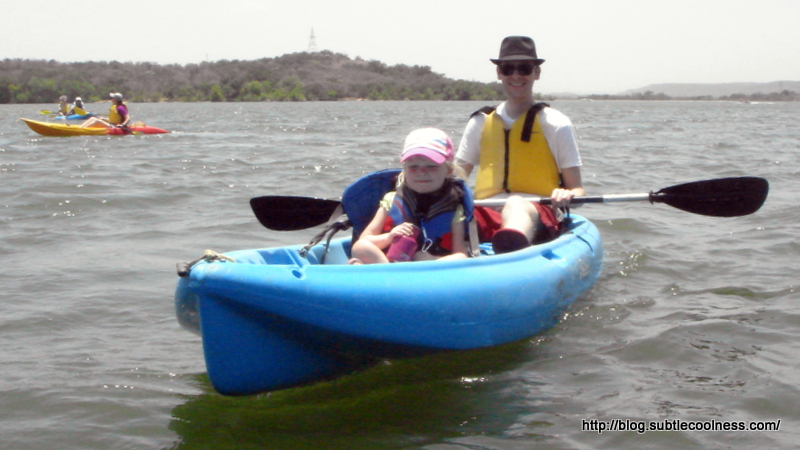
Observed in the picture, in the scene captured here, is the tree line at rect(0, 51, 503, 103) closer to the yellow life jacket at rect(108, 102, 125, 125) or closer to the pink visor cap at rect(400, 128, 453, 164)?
the yellow life jacket at rect(108, 102, 125, 125)

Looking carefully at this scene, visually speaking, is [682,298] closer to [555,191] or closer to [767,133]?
[555,191]

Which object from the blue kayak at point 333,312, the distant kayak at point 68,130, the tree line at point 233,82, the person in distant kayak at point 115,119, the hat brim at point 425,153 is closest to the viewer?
the blue kayak at point 333,312

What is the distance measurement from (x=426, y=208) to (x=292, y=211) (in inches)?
36.0

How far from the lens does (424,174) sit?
11.9 feet

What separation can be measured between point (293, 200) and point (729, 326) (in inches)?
88.5

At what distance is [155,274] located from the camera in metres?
5.27

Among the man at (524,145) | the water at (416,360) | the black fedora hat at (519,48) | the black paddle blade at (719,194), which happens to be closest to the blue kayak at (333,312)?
the water at (416,360)

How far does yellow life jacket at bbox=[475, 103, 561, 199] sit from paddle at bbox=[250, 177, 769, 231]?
0.23 meters

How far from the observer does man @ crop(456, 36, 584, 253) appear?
4.38 meters

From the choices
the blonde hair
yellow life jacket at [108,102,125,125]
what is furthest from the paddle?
yellow life jacket at [108,102,125,125]

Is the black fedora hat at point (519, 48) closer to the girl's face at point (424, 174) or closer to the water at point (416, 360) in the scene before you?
the girl's face at point (424, 174)

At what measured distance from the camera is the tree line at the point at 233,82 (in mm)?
57250

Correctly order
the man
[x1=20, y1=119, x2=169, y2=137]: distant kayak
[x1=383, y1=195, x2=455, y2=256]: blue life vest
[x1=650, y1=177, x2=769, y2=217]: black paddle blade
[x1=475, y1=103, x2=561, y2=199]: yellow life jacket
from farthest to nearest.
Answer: [x1=20, y1=119, x2=169, y2=137]: distant kayak < [x1=650, y1=177, x2=769, y2=217]: black paddle blade < [x1=475, y1=103, x2=561, y2=199]: yellow life jacket < the man < [x1=383, y1=195, x2=455, y2=256]: blue life vest

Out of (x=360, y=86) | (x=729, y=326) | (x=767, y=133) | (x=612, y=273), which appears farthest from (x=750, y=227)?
(x=360, y=86)
